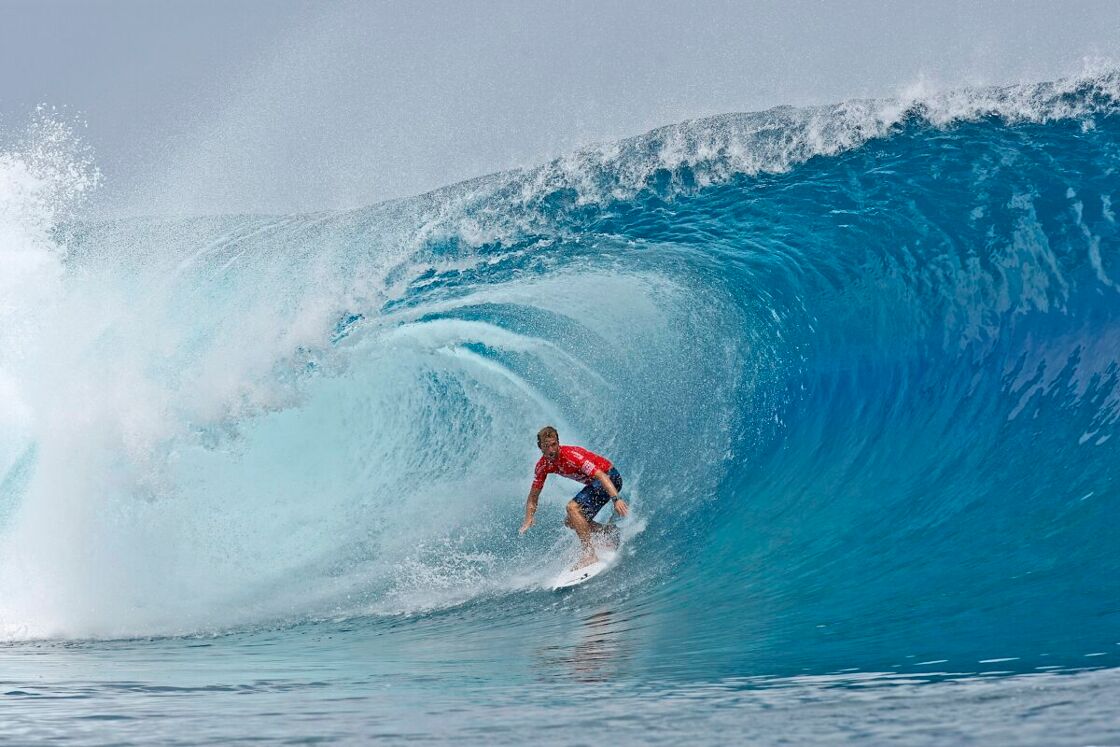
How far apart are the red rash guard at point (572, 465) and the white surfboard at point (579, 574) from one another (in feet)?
2.19

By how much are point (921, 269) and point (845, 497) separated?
2801mm

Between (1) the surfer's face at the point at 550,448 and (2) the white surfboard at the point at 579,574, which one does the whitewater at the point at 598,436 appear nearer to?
(2) the white surfboard at the point at 579,574

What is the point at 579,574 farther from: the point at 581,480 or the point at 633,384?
the point at 633,384

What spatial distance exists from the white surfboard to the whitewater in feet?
0.62

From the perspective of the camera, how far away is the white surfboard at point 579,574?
8.07 meters

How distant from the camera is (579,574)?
814 cm

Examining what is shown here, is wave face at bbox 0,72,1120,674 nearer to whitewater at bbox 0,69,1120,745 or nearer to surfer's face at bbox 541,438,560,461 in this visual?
whitewater at bbox 0,69,1120,745

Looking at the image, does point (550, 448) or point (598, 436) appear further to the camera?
point (598, 436)

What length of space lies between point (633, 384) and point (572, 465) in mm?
2592

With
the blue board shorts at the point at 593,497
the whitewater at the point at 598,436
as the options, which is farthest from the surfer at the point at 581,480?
the whitewater at the point at 598,436

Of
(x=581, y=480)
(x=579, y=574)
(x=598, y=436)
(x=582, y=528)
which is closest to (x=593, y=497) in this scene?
(x=581, y=480)

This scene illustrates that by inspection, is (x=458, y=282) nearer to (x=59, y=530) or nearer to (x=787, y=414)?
(x=787, y=414)

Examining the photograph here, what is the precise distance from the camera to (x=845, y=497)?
8.53 m

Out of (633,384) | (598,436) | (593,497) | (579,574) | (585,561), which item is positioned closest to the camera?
(579,574)
